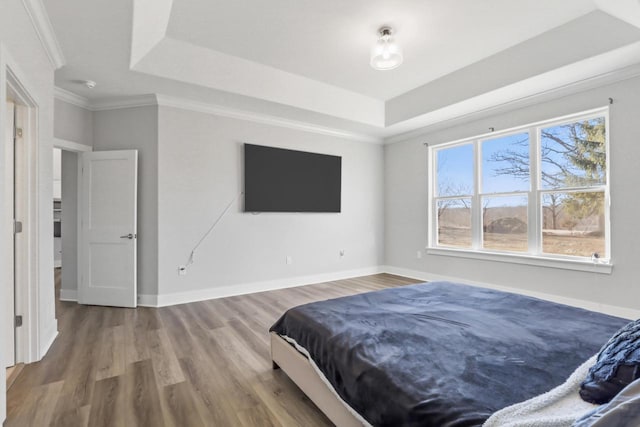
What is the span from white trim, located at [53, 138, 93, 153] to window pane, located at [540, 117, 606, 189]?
585 cm

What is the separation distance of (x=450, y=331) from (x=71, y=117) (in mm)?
4605

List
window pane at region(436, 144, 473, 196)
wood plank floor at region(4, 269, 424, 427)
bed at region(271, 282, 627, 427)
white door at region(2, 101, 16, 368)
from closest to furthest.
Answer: bed at region(271, 282, 627, 427), wood plank floor at region(4, 269, 424, 427), white door at region(2, 101, 16, 368), window pane at region(436, 144, 473, 196)

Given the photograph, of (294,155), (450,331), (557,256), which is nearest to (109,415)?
Answer: (450,331)

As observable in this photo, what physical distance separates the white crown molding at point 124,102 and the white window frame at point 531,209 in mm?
4300

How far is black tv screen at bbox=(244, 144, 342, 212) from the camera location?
14.7 feet

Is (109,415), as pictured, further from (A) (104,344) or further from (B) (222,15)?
(B) (222,15)

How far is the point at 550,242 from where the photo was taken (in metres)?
3.92

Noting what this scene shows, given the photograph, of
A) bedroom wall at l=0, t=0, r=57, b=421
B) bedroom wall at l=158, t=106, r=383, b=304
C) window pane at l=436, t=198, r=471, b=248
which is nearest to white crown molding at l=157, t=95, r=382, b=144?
bedroom wall at l=158, t=106, r=383, b=304

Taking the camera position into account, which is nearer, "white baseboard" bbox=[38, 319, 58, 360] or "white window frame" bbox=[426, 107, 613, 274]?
"white baseboard" bbox=[38, 319, 58, 360]

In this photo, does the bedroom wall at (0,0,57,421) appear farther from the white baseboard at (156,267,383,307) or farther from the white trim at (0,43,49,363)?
the white baseboard at (156,267,383,307)

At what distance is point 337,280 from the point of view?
5.35m

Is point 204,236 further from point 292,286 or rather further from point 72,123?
point 72,123

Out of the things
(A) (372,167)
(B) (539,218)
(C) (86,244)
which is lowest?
(C) (86,244)

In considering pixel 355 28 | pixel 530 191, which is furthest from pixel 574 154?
pixel 355 28
